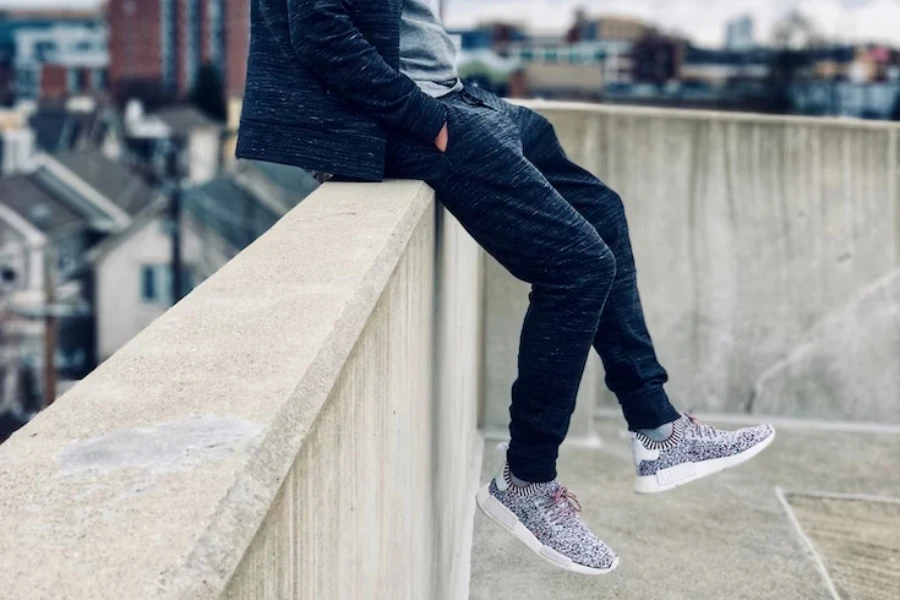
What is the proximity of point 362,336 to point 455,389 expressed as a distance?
156 centimetres

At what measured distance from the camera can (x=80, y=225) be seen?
4900 centimetres

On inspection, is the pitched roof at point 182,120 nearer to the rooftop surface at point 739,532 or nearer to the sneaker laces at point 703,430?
the rooftop surface at point 739,532

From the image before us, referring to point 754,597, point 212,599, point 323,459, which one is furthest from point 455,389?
point 212,599

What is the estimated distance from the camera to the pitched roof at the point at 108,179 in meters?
51.7

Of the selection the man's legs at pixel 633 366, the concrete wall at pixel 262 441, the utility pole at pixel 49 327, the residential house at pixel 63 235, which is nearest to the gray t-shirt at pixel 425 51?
the man's legs at pixel 633 366

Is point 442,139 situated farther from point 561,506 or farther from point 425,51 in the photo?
point 561,506

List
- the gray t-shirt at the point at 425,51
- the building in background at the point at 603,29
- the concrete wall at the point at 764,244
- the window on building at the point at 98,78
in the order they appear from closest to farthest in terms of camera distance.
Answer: the gray t-shirt at the point at 425,51 < the concrete wall at the point at 764,244 < the building in background at the point at 603,29 < the window on building at the point at 98,78

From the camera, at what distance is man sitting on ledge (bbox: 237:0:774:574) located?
7.71 feet

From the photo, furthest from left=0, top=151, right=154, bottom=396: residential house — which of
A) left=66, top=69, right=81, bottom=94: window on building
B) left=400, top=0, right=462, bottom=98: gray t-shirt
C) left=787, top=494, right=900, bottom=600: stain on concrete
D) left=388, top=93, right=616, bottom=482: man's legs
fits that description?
left=66, top=69, right=81, bottom=94: window on building

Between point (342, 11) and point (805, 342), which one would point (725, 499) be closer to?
point (805, 342)

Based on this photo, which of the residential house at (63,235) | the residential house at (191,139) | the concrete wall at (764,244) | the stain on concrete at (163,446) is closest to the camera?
the stain on concrete at (163,446)

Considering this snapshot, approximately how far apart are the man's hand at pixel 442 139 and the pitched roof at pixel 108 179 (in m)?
51.1

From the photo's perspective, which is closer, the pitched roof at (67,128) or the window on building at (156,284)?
the window on building at (156,284)

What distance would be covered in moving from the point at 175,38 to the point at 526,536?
379 ft
